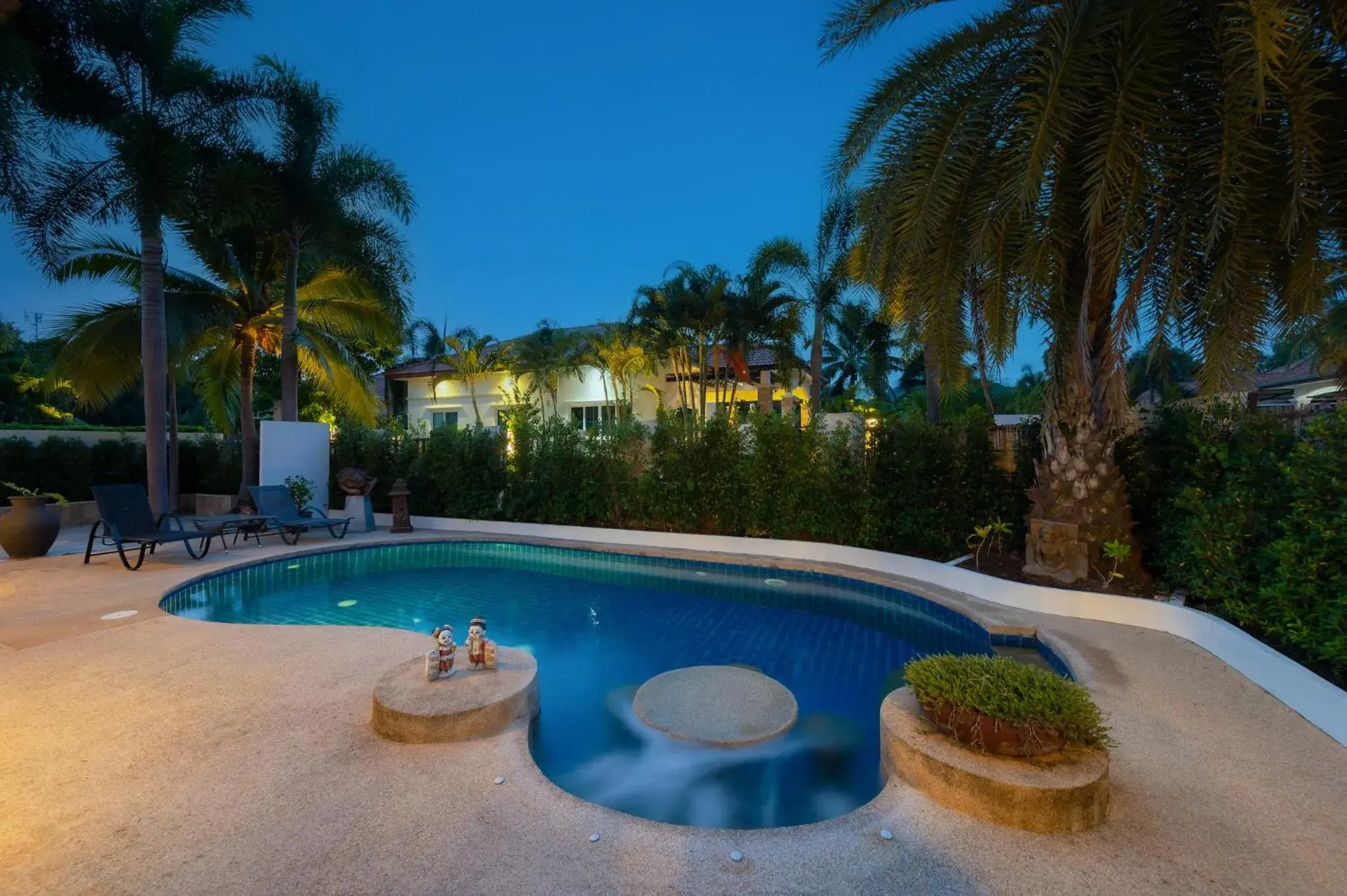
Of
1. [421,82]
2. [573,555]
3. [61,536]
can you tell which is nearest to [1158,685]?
[573,555]

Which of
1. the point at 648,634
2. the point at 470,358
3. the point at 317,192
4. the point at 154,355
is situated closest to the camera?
the point at 648,634

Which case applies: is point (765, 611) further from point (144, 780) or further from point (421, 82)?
point (421, 82)

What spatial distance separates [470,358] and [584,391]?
4.98 meters

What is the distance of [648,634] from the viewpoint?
6.65 meters

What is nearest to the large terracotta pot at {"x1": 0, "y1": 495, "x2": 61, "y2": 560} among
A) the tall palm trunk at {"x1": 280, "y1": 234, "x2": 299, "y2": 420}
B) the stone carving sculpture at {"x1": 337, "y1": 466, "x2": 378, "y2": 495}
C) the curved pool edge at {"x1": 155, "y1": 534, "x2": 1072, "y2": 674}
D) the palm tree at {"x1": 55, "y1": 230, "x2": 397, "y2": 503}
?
the curved pool edge at {"x1": 155, "y1": 534, "x2": 1072, "y2": 674}

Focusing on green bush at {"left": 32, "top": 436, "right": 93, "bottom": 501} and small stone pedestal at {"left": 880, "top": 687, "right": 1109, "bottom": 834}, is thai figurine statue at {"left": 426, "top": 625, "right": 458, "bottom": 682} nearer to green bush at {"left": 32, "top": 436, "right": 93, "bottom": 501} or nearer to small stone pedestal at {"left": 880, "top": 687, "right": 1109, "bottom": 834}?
small stone pedestal at {"left": 880, "top": 687, "right": 1109, "bottom": 834}

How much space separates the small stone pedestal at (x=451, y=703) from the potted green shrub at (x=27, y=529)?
915 centimetres

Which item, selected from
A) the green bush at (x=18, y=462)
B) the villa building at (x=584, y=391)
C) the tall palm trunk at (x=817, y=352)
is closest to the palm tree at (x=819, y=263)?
the tall palm trunk at (x=817, y=352)

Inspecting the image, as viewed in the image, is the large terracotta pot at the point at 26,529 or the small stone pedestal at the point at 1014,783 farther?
the large terracotta pot at the point at 26,529

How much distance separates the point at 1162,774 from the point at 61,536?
1641 cm

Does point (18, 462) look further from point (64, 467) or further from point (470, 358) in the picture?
point (470, 358)

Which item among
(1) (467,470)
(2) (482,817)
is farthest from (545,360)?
(2) (482,817)

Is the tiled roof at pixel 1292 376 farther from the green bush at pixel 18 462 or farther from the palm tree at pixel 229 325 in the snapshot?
the green bush at pixel 18 462

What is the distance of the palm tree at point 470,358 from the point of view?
980 inches
